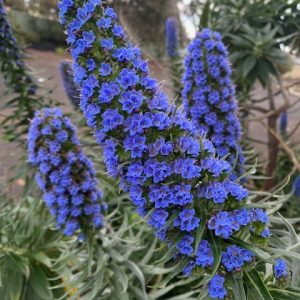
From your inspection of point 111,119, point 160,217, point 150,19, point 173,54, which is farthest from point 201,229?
point 150,19

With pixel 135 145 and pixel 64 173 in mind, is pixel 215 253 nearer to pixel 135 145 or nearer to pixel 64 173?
pixel 135 145

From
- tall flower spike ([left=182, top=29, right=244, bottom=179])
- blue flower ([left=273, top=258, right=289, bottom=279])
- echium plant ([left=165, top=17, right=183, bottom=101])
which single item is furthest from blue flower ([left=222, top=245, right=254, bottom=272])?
echium plant ([left=165, top=17, right=183, bottom=101])

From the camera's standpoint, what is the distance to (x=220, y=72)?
8.71 ft

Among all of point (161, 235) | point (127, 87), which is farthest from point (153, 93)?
point (161, 235)

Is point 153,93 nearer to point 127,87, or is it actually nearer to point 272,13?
point 127,87

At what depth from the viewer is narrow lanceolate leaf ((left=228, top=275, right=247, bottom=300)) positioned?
1537 mm

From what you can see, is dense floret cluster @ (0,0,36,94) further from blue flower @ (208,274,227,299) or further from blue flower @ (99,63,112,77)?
blue flower @ (208,274,227,299)

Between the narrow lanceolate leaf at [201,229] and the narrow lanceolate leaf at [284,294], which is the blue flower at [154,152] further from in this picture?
the narrow lanceolate leaf at [284,294]

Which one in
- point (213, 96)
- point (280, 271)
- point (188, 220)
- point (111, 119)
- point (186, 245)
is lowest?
point (280, 271)

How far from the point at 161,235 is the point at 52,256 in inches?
87.0

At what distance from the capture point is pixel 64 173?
2613mm

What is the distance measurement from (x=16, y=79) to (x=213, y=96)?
1.94 metres

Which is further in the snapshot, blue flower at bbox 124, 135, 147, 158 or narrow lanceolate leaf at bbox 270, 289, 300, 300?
narrow lanceolate leaf at bbox 270, 289, 300, 300

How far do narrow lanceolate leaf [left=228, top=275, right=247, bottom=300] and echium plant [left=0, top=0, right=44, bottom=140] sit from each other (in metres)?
2.51
